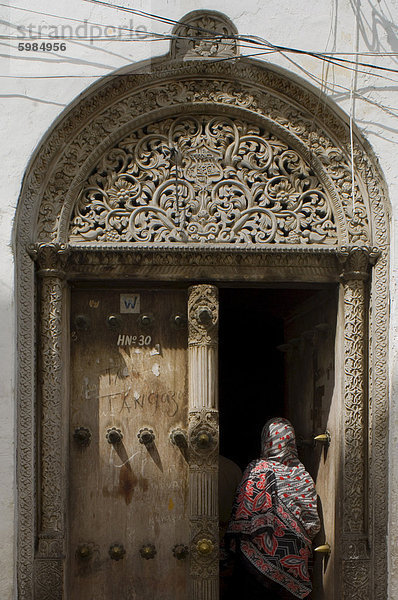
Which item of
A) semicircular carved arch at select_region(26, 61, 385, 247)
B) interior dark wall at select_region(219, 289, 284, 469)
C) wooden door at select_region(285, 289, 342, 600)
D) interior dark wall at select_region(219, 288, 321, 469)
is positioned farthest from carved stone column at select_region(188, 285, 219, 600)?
interior dark wall at select_region(219, 289, 284, 469)

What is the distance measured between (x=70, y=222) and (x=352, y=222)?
1.72 metres

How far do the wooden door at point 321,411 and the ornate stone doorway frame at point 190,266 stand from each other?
14 centimetres

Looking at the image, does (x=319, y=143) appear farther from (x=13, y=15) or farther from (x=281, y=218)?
(x=13, y=15)

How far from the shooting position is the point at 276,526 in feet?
18.5

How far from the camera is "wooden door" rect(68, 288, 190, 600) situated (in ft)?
18.2

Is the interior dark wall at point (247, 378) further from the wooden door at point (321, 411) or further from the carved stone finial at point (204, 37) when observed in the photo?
the carved stone finial at point (204, 37)

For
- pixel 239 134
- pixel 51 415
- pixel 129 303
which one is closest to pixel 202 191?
pixel 239 134

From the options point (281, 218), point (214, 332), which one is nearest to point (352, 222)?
point (281, 218)

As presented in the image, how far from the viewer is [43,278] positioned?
5414 millimetres

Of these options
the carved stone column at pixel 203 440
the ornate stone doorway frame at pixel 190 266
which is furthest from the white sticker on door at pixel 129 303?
the carved stone column at pixel 203 440

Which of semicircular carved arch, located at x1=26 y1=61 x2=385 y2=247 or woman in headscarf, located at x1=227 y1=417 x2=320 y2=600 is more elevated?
semicircular carved arch, located at x1=26 y1=61 x2=385 y2=247

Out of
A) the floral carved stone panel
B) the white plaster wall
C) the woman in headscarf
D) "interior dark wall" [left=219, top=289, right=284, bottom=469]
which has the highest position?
the white plaster wall

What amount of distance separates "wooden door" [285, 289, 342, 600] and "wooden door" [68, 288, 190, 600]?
0.90 metres

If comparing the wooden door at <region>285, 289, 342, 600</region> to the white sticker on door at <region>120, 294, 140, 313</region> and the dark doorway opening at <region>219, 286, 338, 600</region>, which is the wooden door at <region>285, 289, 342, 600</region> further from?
the white sticker on door at <region>120, 294, 140, 313</region>
